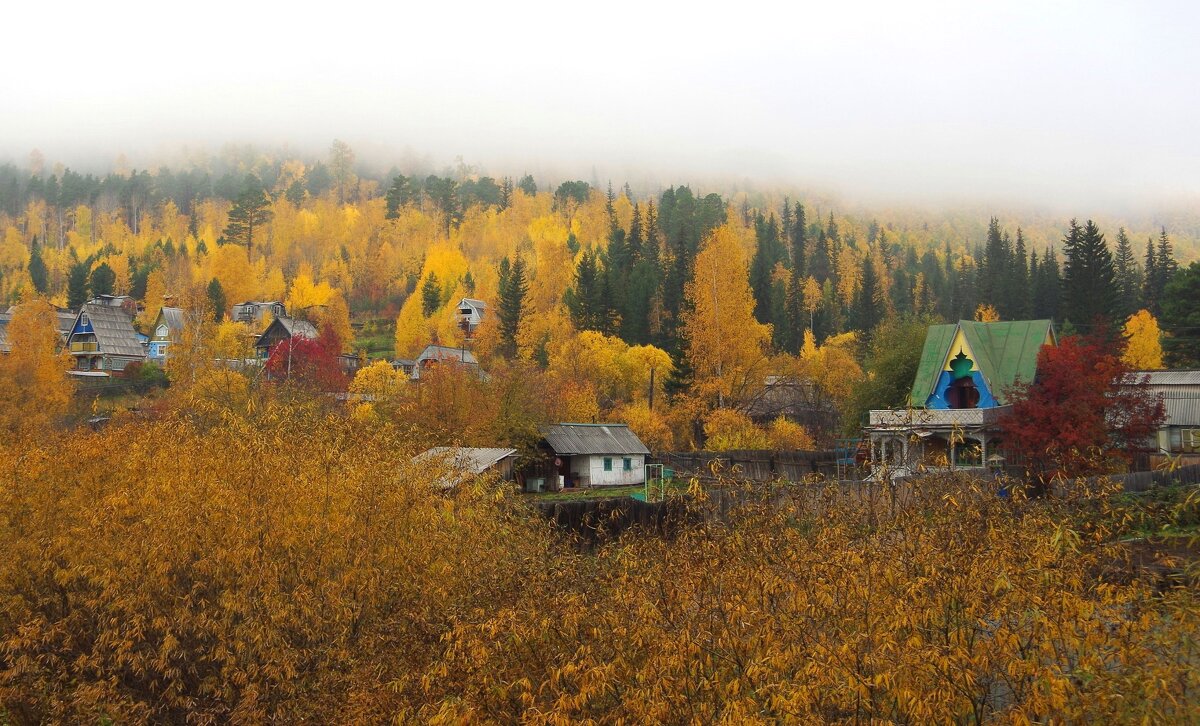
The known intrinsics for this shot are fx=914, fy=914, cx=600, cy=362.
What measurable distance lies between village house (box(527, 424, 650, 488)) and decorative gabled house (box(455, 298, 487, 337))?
5340 cm

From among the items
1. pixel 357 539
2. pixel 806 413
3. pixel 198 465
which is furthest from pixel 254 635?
pixel 806 413

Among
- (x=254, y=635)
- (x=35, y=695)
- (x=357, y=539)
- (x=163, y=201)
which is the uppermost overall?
(x=163, y=201)

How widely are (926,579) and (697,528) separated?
3.34m

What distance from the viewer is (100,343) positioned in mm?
80250

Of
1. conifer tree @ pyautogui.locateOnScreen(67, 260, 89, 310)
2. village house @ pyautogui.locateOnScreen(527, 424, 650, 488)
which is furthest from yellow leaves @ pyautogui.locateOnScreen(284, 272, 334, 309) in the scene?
village house @ pyautogui.locateOnScreen(527, 424, 650, 488)

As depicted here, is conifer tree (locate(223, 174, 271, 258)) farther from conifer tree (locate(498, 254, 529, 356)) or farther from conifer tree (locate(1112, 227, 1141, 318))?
conifer tree (locate(1112, 227, 1141, 318))

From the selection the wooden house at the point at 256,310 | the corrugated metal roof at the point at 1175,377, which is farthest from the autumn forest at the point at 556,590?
the wooden house at the point at 256,310

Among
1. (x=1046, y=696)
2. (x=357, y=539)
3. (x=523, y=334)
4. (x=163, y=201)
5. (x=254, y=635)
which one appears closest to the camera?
(x=1046, y=696)

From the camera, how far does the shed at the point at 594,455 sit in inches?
1603

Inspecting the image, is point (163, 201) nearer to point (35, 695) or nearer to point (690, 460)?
point (690, 460)

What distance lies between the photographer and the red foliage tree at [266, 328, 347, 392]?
5234 centimetres

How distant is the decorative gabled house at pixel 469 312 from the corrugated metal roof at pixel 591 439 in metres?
52.8

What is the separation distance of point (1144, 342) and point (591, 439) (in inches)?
1776

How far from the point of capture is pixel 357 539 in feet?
40.9
